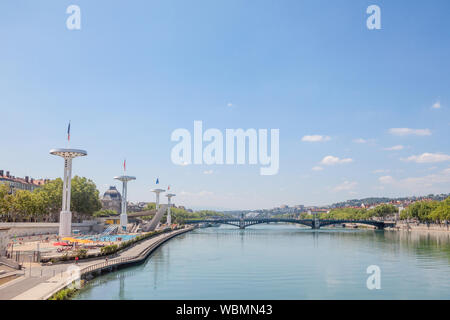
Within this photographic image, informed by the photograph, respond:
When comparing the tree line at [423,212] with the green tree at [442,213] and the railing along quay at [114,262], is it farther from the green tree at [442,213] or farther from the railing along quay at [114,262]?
the railing along quay at [114,262]

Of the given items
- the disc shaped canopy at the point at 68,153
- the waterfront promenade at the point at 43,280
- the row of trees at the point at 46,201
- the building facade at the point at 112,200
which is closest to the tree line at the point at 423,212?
the row of trees at the point at 46,201

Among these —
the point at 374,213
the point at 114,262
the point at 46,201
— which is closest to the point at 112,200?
the point at 46,201

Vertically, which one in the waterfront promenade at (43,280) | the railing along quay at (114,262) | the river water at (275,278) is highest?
the waterfront promenade at (43,280)

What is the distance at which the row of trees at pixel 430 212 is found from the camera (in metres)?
108

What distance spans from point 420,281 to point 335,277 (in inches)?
293

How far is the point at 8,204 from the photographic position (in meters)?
58.6

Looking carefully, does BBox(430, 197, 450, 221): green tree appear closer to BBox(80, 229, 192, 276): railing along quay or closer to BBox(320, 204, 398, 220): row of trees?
BBox(320, 204, 398, 220): row of trees

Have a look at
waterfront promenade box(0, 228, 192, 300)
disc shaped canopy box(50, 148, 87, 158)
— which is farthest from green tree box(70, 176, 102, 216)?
waterfront promenade box(0, 228, 192, 300)

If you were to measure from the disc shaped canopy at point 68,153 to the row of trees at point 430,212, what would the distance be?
309ft

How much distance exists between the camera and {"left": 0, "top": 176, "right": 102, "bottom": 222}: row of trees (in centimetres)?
6544

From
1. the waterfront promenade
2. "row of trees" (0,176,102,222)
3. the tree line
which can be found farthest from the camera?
the tree line

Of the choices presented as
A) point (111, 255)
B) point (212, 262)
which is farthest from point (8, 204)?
point (212, 262)

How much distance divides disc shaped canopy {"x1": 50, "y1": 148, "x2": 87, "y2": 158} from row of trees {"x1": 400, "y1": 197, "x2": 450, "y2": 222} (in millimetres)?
94117
